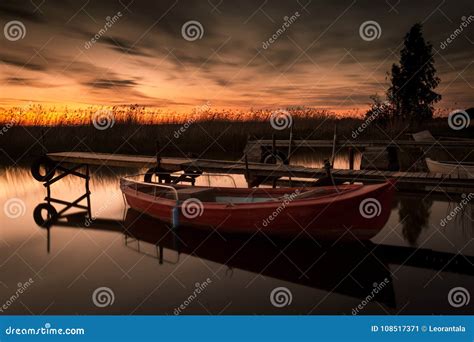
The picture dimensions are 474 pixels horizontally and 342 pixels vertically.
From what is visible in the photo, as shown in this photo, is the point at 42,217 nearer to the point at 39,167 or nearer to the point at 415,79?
the point at 39,167

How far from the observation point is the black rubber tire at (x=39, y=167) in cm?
1525

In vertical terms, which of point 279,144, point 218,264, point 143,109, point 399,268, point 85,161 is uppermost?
point 143,109

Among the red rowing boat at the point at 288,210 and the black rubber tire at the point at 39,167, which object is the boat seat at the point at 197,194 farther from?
the black rubber tire at the point at 39,167

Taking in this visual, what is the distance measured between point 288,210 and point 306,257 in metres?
0.96

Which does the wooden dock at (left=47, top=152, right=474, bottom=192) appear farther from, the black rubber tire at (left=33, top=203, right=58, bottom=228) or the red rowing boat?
the black rubber tire at (left=33, top=203, right=58, bottom=228)

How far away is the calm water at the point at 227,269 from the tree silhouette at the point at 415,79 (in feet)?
63.1

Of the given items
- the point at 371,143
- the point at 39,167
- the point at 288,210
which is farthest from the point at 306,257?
the point at 39,167

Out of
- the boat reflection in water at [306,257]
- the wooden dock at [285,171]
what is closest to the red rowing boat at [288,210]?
the boat reflection in water at [306,257]

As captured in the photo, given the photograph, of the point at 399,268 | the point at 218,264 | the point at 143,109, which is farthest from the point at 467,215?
the point at 143,109

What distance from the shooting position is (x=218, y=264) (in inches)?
311

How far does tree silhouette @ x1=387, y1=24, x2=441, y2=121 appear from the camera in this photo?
94.0 ft

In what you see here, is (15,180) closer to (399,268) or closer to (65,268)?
(65,268)

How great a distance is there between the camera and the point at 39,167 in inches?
615

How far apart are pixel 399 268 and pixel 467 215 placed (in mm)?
4380
